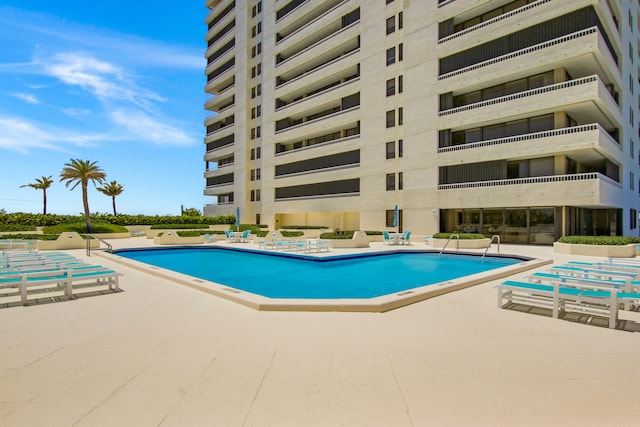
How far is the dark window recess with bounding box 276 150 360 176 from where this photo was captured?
1349 inches

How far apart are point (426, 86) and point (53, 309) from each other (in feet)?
93.0

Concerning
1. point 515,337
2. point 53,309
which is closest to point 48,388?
point 53,309

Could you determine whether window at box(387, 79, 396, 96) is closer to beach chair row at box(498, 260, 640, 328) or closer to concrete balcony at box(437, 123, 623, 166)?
concrete balcony at box(437, 123, 623, 166)

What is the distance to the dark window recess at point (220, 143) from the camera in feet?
163

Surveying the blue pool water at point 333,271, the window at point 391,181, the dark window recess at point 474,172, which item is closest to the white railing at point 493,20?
the dark window recess at point 474,172

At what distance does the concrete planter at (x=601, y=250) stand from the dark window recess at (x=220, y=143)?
136 feet

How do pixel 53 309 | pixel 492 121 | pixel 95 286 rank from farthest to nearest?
pixel 492 121 < pixel 95 286 < pixel 53 309

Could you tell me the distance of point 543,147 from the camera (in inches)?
883

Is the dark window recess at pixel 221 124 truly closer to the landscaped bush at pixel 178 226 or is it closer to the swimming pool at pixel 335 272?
the landscaped bush at pixel 178 226

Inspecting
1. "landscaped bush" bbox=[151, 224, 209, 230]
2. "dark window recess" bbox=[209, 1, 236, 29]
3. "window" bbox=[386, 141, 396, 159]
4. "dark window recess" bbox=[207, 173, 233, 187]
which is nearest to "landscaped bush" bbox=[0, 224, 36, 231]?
"landscaped bush" bbox=[151, 224, 209, 230]

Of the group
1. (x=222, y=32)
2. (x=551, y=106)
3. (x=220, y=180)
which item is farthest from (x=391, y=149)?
(x=222, y=32)

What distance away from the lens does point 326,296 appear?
30.0 feet

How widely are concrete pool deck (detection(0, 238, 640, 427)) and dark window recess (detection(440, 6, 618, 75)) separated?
75.8 feet

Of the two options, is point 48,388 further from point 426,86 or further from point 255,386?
point 426,86
